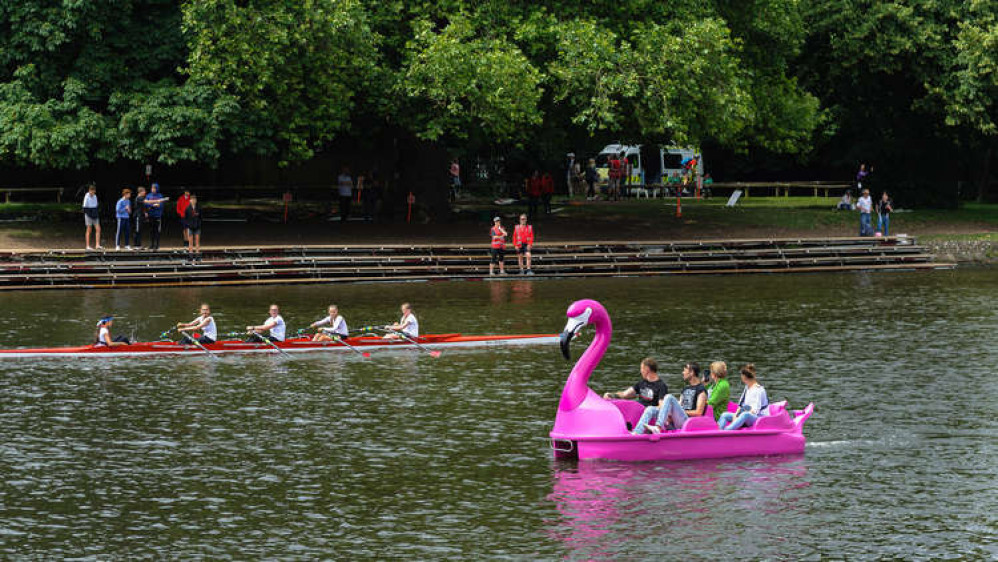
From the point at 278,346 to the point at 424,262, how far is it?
15.6 metres

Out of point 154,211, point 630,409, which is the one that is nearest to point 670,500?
point 630,409

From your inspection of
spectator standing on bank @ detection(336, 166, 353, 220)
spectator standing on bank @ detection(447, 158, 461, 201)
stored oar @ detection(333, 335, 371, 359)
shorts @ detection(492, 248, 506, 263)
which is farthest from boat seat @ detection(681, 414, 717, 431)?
spectator standing on bank @ detection(447, 158, 461, 201)

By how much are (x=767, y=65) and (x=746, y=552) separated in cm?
4263

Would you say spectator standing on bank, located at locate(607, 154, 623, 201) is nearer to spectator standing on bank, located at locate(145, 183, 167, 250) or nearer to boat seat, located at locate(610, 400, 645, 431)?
spectator standing on bank, located at locate(145, 183, 167, 250)

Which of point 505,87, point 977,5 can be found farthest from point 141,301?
point 977,5

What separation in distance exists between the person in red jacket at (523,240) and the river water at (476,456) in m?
10.2

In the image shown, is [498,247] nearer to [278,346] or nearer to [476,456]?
[278,346]

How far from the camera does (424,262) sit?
42.7 metres

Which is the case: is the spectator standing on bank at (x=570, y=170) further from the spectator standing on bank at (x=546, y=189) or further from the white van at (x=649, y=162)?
the spectator standing on bank at (x=546, y=189)

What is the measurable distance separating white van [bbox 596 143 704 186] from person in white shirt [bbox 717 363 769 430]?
57.6 meters

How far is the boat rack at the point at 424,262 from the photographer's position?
132 feet

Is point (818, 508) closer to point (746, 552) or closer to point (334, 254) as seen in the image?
point (746, 552)

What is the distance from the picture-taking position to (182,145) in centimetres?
4497

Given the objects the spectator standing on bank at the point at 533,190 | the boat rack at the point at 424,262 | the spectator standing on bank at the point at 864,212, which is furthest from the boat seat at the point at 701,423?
the spectator standing on bank at the point at 533,190
